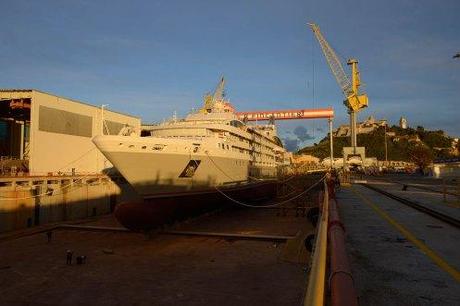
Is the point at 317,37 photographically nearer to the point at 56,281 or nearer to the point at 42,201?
the point at 42,201

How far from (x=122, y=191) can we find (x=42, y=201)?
11580 mm

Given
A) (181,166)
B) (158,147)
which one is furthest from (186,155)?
(158,147)

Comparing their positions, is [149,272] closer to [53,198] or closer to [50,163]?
[53,198]

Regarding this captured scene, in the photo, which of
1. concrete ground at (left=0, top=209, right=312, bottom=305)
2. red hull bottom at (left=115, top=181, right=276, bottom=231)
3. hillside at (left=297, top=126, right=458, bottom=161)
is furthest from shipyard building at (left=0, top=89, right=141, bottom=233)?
hillside at (left=297, top=126, right=458, bottom=161)

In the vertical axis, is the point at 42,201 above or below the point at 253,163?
below

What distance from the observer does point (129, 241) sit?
803 inches

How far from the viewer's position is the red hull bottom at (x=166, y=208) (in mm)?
19731

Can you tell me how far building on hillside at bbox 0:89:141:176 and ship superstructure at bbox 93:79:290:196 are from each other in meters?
6.54

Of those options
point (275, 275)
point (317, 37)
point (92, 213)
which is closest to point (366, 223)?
point (275, 275)

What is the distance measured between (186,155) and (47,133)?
17.4 metres

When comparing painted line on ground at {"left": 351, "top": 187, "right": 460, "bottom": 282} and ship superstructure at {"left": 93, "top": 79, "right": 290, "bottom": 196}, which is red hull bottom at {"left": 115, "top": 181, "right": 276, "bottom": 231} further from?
painted line on ground at {"left": 351, "top": 187, "right": 460, "bottom": 282}

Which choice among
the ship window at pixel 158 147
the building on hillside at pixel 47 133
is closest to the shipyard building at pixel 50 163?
the building on hillside at pixel 47 133

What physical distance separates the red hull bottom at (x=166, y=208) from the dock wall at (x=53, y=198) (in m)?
9.08

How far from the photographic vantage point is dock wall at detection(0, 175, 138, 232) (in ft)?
80.9
